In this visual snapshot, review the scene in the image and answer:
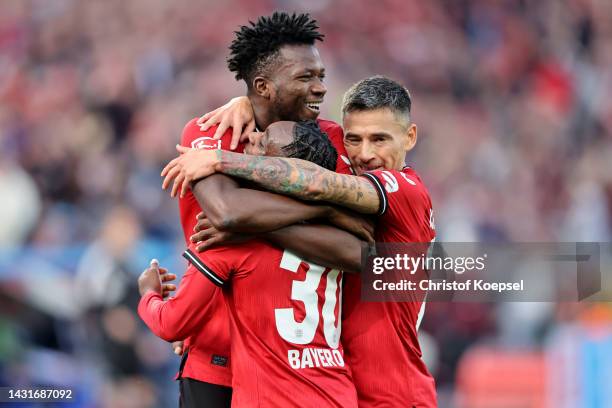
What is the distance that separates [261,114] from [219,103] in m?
6.63

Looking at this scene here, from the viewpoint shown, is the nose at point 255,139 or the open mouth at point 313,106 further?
the open mouth at point 313,106

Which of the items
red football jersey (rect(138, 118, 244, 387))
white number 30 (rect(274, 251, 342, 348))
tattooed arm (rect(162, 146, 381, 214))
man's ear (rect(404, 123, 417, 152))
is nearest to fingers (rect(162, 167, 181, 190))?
tattooed arm (rect(162, 146, 381, 214))

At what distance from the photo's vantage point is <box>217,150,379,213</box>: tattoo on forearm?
3.96m

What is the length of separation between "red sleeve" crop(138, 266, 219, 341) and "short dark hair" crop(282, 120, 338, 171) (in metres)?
0.64

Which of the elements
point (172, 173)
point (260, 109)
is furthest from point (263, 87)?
point (172, 173)

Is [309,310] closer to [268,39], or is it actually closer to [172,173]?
[172,173]

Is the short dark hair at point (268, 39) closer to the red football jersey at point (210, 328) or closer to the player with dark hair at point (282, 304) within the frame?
the red football jersey at point (210, 328)

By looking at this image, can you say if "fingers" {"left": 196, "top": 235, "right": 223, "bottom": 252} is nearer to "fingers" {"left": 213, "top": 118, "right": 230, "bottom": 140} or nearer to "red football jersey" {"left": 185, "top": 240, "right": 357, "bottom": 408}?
"red football jersey" {"left": 185, "top": 240, "right": 357, "bottom": 408}

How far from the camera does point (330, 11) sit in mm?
12664

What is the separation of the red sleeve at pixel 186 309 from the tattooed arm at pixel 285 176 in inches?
15.9

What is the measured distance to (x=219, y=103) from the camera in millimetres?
11352

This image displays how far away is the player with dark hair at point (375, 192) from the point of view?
13.1ft

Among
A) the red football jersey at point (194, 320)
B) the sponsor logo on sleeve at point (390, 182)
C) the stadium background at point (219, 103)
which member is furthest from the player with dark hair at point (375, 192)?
the stadium background at point (219, 103)

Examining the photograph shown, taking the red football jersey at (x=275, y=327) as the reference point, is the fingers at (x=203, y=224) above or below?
above
